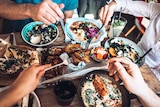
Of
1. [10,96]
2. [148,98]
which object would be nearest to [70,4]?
[148,98]

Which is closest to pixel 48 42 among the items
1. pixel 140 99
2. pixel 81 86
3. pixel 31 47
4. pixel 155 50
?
pixel 31 47

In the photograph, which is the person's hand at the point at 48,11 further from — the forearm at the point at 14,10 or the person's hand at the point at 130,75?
the person's hand at the point at 130,75

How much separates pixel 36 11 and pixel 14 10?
0.22 m

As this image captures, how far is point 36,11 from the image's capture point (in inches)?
58.2

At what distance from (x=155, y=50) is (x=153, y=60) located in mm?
100

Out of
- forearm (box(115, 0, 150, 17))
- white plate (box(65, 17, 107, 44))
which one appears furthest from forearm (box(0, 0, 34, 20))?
forearm (box(115, 0, 150, 17))

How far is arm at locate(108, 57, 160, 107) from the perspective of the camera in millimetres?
1201

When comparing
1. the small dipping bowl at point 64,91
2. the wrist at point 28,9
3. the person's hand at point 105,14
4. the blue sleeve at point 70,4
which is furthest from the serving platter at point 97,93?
the blue sleeve at point 70,4

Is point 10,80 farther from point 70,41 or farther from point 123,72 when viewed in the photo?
point 123,72

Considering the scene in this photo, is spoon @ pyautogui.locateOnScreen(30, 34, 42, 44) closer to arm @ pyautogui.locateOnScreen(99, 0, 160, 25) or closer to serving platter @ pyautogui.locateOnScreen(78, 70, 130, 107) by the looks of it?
serving platter @ pyautogui.locateOnScreen(78, 70, 130, 107)

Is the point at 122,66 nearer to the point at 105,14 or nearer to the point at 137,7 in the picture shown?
the point at 105,14

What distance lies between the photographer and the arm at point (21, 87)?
0.97m

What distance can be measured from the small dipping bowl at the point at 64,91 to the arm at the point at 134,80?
0.27 metres

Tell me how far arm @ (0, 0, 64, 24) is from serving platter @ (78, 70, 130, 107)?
45 centimetres
